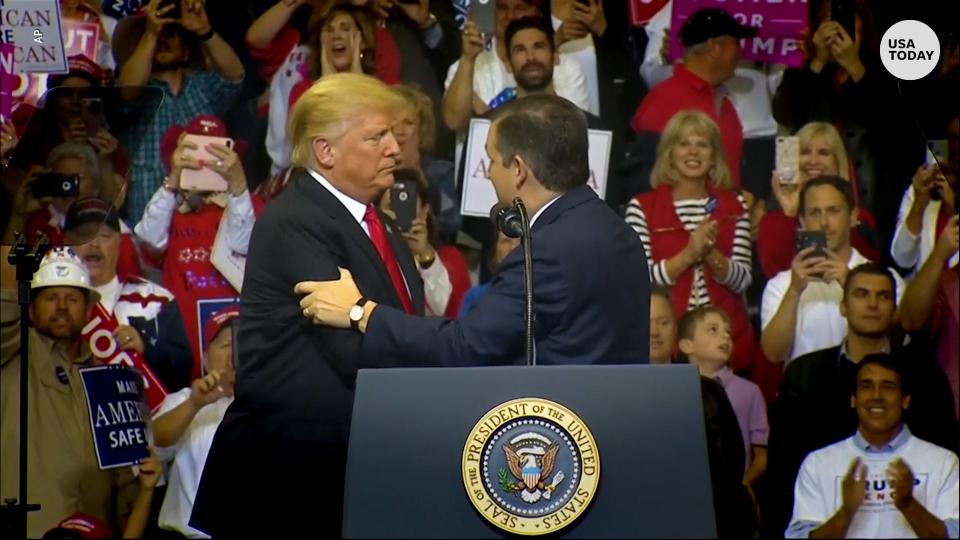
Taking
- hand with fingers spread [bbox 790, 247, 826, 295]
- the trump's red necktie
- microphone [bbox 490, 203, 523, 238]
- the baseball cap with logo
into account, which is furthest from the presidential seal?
the baseball cap with logo

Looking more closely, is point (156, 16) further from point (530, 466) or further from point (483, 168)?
point (530, 466)

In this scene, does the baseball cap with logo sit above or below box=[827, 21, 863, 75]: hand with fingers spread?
above

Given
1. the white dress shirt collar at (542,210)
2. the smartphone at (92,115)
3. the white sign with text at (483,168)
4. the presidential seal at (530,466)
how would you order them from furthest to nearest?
1. the white sign with text at (483,168)
2. the smartphone at (92,115)
3. the white dress shirt collar at (542,210)
4. the presidential seal at (530,466)

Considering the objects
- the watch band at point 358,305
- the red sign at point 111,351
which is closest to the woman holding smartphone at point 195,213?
the red sign at point 111,351

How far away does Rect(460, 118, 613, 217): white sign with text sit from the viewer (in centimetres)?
566

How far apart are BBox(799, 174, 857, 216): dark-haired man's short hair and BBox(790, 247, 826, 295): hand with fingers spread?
0.52 feet

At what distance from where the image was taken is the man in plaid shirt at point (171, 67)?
570 centimetres

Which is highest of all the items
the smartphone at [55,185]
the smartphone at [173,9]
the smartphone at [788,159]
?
the smartphone at [173,9]

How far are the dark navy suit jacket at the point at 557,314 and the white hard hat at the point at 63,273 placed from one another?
1.45 meters

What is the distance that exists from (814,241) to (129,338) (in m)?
2.48

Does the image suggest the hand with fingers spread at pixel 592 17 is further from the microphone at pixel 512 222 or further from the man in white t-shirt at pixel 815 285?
the microphone at pixel 512 222

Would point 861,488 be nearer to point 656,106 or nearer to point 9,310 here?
point 656,106

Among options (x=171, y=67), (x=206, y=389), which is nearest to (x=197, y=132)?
(x=171, y=67)

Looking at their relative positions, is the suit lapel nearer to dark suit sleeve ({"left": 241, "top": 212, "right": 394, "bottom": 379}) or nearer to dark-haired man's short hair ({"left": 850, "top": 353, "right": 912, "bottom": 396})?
dark suit sleeve ({"left": 241, "top": 212, "right": 394, "bottom": 379})
